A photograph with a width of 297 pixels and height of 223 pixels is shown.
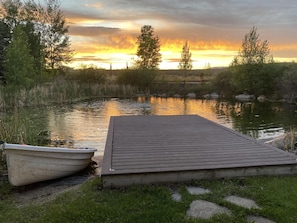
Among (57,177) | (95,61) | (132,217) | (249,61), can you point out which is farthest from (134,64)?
(132,217)

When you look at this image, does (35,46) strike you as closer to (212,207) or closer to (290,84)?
(290,84)

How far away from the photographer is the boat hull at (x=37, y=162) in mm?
4525

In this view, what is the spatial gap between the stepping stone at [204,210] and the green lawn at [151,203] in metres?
0.06

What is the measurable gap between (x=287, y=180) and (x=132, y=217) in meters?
2.35

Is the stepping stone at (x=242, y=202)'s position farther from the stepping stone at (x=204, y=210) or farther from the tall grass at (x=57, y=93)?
the tall grass at (x=57, y=93)

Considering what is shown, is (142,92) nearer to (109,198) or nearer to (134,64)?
(134,64)

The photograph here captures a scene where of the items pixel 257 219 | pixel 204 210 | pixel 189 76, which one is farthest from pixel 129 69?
pixel 257 219

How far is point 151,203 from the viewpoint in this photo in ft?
10.9

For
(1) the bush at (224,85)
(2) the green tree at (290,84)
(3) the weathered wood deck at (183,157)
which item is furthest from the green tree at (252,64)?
(3) the weathered wood deck at (183,157)

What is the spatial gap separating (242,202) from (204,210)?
0.51 metres

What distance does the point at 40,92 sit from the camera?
17875mm

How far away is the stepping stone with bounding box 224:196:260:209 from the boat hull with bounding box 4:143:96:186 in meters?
2.86

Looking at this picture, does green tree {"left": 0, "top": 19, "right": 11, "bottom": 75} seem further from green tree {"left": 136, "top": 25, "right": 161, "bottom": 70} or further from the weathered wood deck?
the weathered wood deck

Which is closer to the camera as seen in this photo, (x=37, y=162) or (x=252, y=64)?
(x=37, y=162)
